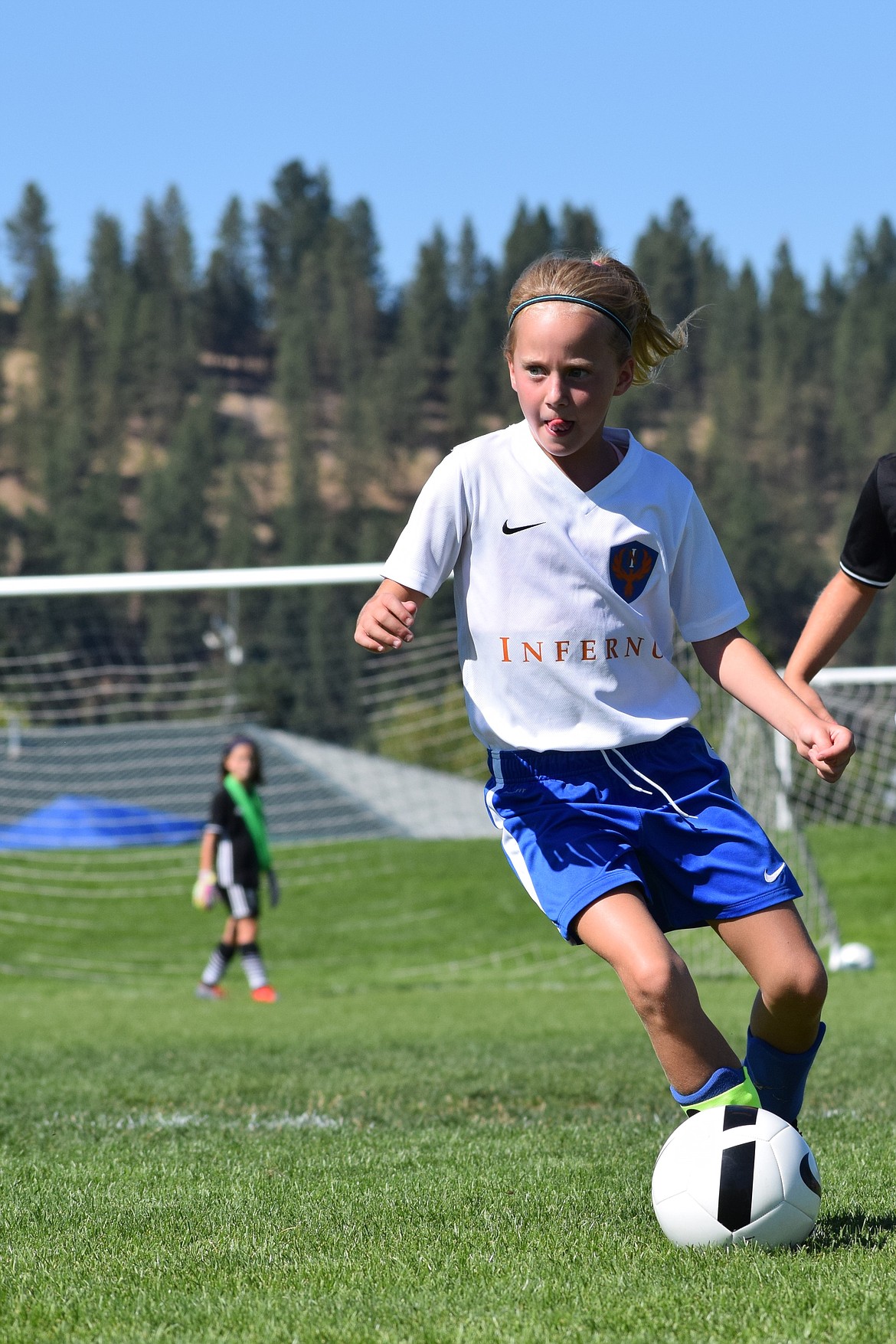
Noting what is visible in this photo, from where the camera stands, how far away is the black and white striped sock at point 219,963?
1134 centimetres

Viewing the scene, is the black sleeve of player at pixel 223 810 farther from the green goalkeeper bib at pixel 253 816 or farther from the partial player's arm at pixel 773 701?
the partial player's arm at pixel 773 701

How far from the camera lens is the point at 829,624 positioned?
4.04 meters

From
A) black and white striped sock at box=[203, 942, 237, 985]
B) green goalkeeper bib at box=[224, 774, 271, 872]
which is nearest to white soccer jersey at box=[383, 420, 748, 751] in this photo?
green goalkeeper bib at box=[224, 774, 271, 872]

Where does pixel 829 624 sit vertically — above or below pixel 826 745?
above

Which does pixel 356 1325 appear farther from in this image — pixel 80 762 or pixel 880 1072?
pixel 80 762

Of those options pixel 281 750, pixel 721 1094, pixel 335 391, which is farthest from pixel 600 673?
pixel 335 391

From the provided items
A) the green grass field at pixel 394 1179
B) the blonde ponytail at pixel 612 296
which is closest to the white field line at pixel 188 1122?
the green grass field at pixel 394 1179

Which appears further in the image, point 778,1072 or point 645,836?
point 778,1072

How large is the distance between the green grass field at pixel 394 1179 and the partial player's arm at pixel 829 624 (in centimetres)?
129

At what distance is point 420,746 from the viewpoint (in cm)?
1842

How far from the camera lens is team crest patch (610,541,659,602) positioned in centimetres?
344

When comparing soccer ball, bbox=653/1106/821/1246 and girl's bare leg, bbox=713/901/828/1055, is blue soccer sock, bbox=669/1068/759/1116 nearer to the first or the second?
soccer ball, bbox=653/1106/821/1246

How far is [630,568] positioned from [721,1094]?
1.17m

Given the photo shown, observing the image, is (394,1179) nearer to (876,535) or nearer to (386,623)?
(386,623)
